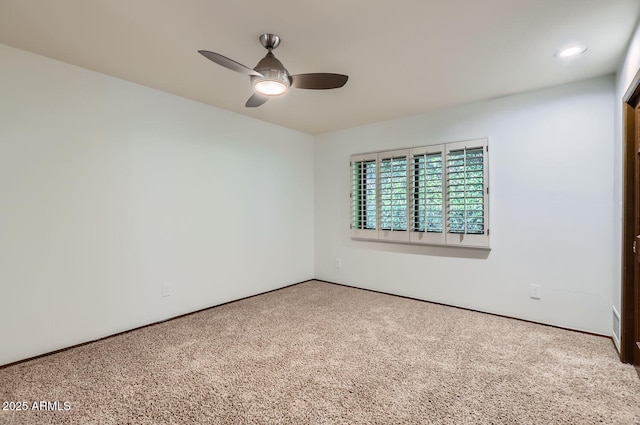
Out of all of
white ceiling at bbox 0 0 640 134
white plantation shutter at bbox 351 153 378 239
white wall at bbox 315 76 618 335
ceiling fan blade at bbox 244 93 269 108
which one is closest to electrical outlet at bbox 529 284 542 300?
white wall at bbox 315 76 618 335

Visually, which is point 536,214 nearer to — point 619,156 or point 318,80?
point 619,156

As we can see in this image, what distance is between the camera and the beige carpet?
1.66 meters

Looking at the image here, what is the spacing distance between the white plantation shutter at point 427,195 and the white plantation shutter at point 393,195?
0.34 feet

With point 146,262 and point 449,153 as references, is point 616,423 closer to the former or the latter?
point 449,153

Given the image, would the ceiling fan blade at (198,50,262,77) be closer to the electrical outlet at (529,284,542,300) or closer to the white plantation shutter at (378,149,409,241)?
the white plantation shutter at (378,149,409,241)

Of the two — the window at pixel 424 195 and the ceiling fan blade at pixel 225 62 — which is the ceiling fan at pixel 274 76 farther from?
the window at pixel 424 195

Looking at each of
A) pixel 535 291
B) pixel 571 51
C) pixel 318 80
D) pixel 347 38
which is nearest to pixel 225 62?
pixel 318 80

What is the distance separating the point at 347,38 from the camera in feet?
6.80

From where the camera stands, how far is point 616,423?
1.59m

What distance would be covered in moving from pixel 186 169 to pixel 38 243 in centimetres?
133

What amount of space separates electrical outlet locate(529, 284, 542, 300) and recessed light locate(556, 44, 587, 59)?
1990 millimetres

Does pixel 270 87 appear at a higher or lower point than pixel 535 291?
higher

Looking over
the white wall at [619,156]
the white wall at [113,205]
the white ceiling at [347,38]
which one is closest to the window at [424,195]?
the white ceiling at [347,38]

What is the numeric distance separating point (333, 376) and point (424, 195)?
91.1 inches
